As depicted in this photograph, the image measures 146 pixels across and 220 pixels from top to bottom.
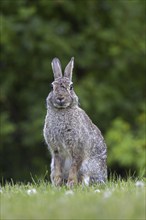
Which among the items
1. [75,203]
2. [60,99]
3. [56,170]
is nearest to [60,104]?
[60,99]

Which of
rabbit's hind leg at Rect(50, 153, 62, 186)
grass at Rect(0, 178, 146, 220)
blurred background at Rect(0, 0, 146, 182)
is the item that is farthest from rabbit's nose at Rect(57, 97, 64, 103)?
blurred background at Rect(0, 0, 146, 182)

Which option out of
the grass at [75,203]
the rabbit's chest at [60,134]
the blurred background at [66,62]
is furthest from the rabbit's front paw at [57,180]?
the blurred background at [66,62]

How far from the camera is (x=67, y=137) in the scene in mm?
8906

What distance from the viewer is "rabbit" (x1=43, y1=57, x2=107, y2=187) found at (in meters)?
8.82

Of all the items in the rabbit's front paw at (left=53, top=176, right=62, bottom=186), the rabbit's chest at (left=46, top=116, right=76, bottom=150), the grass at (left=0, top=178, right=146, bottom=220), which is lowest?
the grass at (left=0, top=178, right=146, bottom=220)

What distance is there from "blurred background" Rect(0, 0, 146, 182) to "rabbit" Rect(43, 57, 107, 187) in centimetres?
610

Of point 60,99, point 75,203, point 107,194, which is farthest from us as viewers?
point 60,99

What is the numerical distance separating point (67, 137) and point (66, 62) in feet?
24.4

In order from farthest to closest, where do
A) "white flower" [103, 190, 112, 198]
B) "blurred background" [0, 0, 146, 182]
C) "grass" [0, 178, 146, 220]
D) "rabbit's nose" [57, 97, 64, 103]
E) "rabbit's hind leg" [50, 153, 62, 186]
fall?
"blurred background" [0, 0, 146, 182], "rabbit's hind leg" [50, 153, 62, 186], "rabbit's nose" [57, 97, 64, 103], "white flower" [103, 190, 112, 198], "grass" [0, 178, 146, 220]

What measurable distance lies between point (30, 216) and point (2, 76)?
1076 centimetres

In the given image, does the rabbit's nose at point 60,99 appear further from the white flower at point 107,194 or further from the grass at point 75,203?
the white flower at point 107,194

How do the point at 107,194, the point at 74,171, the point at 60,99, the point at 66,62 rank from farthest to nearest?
1. the point at 66,62
2. the point at 74,171
3. the point at 60,99
4. the point at 107,194

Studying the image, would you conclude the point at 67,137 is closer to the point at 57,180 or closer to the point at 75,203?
the point at 57,180

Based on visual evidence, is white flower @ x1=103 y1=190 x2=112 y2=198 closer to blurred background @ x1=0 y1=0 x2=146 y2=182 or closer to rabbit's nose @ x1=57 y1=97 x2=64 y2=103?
rabbit's nose @ x1=57 y1=97 x2=64 y2=103
